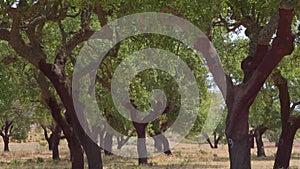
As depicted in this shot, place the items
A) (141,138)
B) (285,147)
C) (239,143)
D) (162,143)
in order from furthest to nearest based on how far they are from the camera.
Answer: (162,143) < (141,138) < (285,147) < (239,143)

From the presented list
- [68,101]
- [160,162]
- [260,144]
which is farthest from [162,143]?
[68,101]

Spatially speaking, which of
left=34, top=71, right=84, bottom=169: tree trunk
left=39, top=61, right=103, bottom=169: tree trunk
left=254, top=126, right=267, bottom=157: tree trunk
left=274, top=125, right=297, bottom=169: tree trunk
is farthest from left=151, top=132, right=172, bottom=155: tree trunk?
left=39, top=61, right=103, bottom=169: tree trunk

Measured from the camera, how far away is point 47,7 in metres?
13.2

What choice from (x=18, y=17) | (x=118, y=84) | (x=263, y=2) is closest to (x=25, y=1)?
(x=18, y=17)

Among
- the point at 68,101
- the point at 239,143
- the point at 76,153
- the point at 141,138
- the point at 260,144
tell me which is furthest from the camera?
the point at 260,144

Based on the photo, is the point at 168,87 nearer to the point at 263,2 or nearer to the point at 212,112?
the point at 212,112

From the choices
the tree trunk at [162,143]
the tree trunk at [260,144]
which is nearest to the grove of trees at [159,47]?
the tree trunk at [162,143]

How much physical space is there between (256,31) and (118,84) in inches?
322

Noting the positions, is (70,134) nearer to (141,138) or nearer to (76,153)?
(76,153)

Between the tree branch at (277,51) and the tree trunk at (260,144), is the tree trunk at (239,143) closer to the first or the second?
the tree branch at (277,51)

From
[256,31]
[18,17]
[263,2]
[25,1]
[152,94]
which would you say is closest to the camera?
[263,2]

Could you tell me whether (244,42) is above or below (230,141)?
above

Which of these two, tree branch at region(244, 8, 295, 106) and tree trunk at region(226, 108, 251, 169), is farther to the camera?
tree trunk at region(226, 108, 251, 169)

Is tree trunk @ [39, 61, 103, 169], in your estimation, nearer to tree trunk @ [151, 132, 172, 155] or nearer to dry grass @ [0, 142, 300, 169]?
dry grass @ [0, 142, 300, 169]
